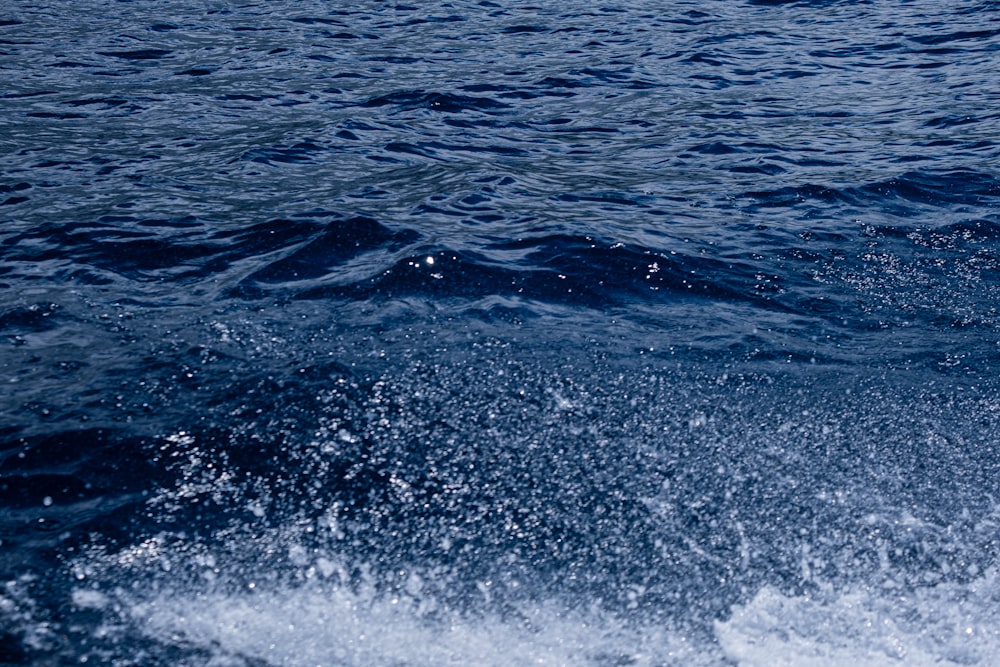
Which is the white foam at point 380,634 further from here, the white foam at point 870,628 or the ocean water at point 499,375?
the white foam at point 870,628

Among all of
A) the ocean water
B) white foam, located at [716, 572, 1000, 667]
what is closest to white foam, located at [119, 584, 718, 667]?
the ocean water

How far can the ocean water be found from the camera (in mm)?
5000

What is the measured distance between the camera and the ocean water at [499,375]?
5000 millimetres

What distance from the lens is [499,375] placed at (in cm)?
687

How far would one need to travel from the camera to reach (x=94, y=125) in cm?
1184

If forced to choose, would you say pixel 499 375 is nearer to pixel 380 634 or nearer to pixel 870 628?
pixel 380 634

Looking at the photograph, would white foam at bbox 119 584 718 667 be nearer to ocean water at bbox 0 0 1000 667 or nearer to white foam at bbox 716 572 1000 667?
ocean water at bbox 0 0 1000 667

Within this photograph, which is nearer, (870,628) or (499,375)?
(870,628)

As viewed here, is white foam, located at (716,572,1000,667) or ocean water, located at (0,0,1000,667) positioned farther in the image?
ocean water, located at (0,0,1000,667)

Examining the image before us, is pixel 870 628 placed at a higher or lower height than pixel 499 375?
lower

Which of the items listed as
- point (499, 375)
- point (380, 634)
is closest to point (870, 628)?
point (380, 634)

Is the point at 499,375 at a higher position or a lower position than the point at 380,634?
higher

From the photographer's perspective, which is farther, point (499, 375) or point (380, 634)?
point (499, 375)

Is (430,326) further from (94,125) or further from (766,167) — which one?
(94,125)
